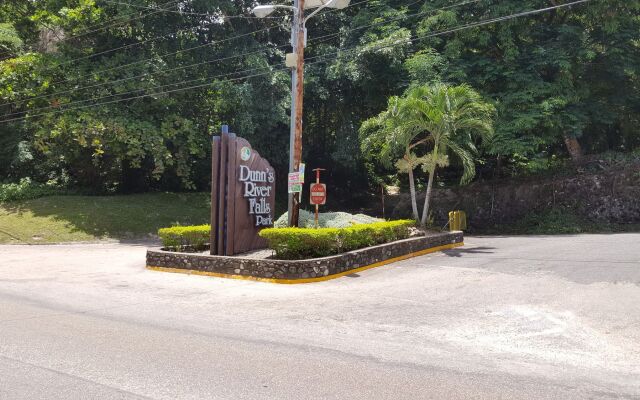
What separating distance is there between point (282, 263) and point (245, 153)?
377 cm

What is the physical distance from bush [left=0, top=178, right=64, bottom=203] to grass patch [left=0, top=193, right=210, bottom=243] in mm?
536

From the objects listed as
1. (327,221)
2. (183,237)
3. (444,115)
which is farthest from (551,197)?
(183,237)

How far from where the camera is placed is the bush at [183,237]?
14.9 metres

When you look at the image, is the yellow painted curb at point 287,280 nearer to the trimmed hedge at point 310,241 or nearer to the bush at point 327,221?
the trimmed hedge at point 310,241

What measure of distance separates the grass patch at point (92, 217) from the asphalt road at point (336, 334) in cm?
965

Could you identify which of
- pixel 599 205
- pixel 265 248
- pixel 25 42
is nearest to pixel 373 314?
pixel 265 248

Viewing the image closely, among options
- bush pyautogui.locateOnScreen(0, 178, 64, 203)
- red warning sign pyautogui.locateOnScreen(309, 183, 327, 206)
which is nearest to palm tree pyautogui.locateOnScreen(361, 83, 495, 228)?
red warning sign pyautogui.locateOnScreen(309, 183, 327, 206)

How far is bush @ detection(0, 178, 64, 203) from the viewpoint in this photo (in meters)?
26.2

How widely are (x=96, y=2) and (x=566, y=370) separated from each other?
92.1ft

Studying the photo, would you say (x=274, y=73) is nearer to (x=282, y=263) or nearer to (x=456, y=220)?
(x=456, y=220)

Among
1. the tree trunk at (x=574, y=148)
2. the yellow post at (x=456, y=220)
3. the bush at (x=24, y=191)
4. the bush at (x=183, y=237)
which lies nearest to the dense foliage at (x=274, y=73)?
the tree trunk at (x=574, y=148)

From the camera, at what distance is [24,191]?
2691 cm

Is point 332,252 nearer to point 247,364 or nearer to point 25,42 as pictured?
point 247,364

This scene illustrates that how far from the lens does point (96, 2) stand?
26.9 meters
